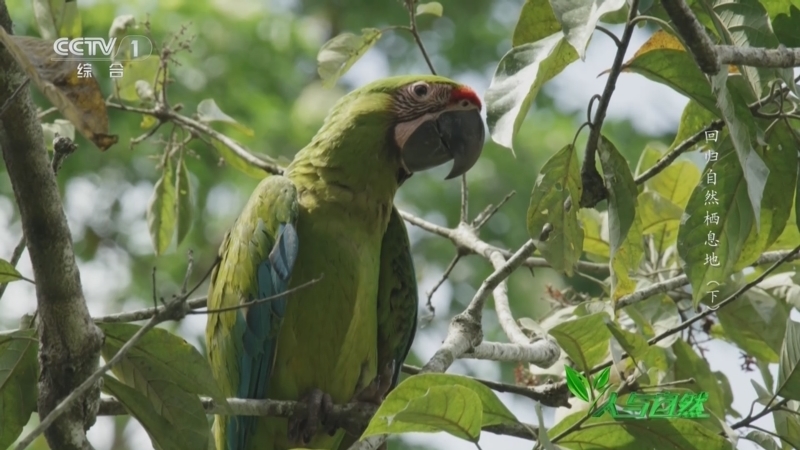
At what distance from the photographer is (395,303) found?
2.66 metres

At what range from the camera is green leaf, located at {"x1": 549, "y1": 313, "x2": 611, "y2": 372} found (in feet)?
6.25

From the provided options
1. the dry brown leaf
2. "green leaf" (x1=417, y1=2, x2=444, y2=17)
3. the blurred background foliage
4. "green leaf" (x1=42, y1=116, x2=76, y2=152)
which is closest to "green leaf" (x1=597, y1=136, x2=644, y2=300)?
"green leaf" (x1=417, y1=2, x2=444, y2=17)

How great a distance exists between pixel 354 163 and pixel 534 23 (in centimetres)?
77

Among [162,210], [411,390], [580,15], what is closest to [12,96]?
[411,390]

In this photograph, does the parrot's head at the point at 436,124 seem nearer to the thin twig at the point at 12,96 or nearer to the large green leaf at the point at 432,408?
the large green leaf at the point at 432,408

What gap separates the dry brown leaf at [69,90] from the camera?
1.19m

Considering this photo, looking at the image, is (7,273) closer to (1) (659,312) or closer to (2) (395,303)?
(2) (395,303)

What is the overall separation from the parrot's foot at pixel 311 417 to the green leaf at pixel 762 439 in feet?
3.30

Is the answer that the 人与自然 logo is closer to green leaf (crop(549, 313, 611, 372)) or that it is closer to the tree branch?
green leaf (crop(549, 313, 611, 372))

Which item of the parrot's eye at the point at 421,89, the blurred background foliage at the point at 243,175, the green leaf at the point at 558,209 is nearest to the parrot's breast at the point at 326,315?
the parrot's eye at the point at 421,89

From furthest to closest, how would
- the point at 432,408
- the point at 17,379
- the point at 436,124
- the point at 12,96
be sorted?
the point at 436,124, the point at 17,379, the point at 432,408, the point at 12,96

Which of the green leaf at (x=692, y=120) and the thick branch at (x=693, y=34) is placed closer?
the thick branch at (x=693, y=34)

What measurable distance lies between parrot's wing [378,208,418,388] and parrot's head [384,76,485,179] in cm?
25

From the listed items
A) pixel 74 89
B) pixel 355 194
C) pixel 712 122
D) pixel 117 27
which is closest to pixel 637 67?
pixel 712 122
